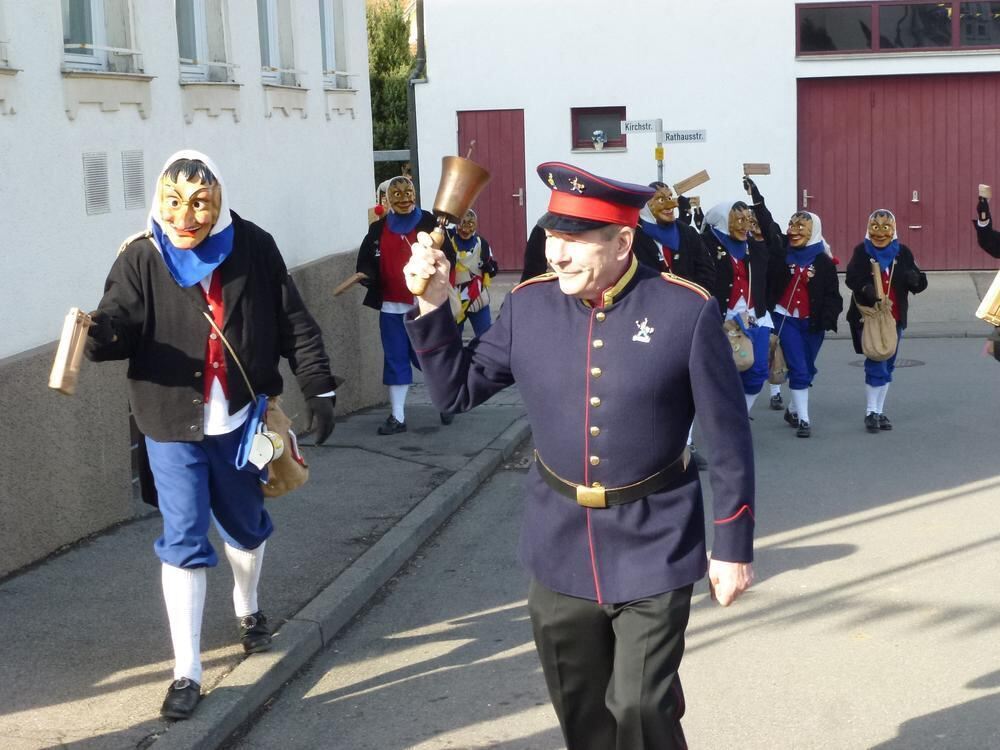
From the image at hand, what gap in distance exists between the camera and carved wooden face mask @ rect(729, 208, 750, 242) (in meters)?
10.9

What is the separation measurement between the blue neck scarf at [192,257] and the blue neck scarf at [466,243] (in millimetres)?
6784

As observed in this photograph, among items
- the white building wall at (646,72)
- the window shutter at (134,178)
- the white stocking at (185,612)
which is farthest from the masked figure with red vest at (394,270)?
the white building wall at (646,72)

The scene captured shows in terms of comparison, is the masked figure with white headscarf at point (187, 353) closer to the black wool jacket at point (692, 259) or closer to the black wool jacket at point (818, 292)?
the black wool jacket at point (692, 259)

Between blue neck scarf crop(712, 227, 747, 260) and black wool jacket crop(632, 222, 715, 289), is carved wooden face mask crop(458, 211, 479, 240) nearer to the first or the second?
blue neck scarf crop(712, 227, 747, 260)

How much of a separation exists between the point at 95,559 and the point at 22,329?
1.17m

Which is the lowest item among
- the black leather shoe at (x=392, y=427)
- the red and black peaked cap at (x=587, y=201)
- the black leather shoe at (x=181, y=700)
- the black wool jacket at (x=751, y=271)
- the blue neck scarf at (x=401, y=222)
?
the black leather shoe at (x=392, y=427)

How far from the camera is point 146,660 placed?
5.87m

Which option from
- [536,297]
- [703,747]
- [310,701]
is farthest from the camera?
[310,701]

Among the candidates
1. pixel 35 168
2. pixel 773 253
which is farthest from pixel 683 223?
pixel 35 168

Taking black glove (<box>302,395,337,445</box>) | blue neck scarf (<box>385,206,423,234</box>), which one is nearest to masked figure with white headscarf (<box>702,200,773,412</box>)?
blue neck scarf (<box>385,206,423,234</box>)

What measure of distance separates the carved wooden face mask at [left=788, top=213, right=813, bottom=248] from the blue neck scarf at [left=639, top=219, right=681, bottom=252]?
5.95ft

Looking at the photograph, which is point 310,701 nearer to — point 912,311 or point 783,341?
point 783,341

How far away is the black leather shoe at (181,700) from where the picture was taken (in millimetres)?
5203

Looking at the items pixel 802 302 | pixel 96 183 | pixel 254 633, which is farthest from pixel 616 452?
pixel 802 302
